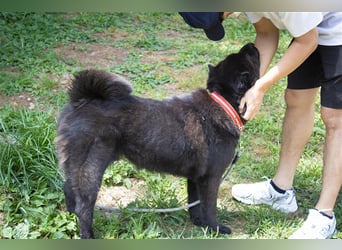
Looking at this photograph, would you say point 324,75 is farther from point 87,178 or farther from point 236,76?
point 87,178

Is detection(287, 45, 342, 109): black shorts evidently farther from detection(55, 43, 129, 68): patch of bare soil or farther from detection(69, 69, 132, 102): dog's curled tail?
detection(55, 43, 129, 68): patch of bare soil

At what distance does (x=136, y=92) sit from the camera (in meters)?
5.23

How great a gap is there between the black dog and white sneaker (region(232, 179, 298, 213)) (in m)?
0.44

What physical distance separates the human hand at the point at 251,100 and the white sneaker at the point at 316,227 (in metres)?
0.80

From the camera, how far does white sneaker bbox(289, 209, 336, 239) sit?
3117mm

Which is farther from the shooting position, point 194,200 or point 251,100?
point 194,200

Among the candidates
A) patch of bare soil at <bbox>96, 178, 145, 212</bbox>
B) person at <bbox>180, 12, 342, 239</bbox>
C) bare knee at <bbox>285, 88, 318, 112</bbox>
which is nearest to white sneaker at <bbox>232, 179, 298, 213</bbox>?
person at <bbox>180, 12, 342, 239</bbox>

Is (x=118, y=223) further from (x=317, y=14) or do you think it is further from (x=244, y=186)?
(x=317, y=14)

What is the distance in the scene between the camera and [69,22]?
719cm

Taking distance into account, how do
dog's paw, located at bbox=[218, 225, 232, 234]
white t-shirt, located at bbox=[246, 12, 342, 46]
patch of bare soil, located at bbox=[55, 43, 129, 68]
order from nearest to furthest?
white t-shirt, located at bbox=[246, 12, 342, 46]
dog's paw, located at bbox=[218, 225, 232, 234]
patch of bare soil, located at bbox=[55, 43, 129, 68]

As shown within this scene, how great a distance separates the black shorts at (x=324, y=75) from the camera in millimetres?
2992

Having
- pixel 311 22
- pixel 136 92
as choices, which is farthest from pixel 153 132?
pixel 136 92

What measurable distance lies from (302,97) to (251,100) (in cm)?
52
